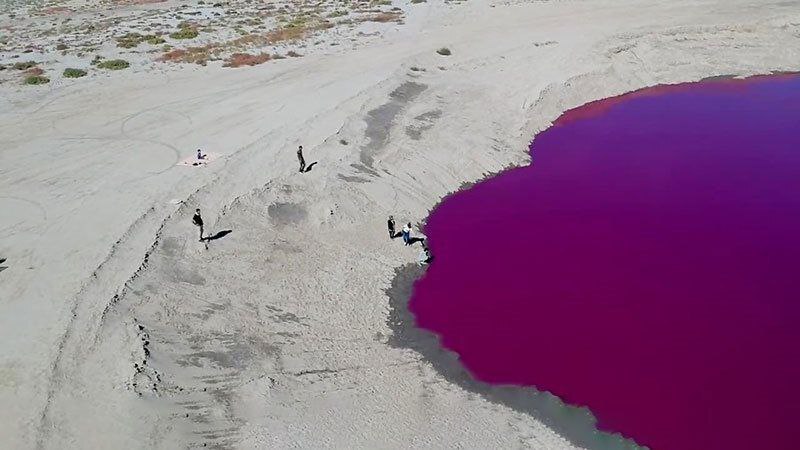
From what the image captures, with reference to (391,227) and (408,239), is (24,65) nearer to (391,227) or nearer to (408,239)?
(391,227)

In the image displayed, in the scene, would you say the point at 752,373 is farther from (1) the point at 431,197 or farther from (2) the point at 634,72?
(2) the point at 634,72

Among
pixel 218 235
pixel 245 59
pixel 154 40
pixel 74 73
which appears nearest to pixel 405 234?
pixel 218 235

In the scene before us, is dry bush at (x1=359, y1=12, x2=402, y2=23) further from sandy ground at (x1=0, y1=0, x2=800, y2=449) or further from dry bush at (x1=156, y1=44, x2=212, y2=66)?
dry bush at (x1=156, y1=44, x2=212, y2=66)

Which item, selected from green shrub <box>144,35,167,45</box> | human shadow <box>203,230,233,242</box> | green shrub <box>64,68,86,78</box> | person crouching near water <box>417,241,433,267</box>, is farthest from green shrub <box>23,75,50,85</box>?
person crouching near water <box>417,241,433,267</box>

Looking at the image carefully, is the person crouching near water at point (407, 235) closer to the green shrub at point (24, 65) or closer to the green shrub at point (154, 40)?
the green shrub at point (24, 65)

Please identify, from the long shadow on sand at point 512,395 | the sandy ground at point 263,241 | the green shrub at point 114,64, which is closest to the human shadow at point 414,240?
the sandy ground at point 263,241
